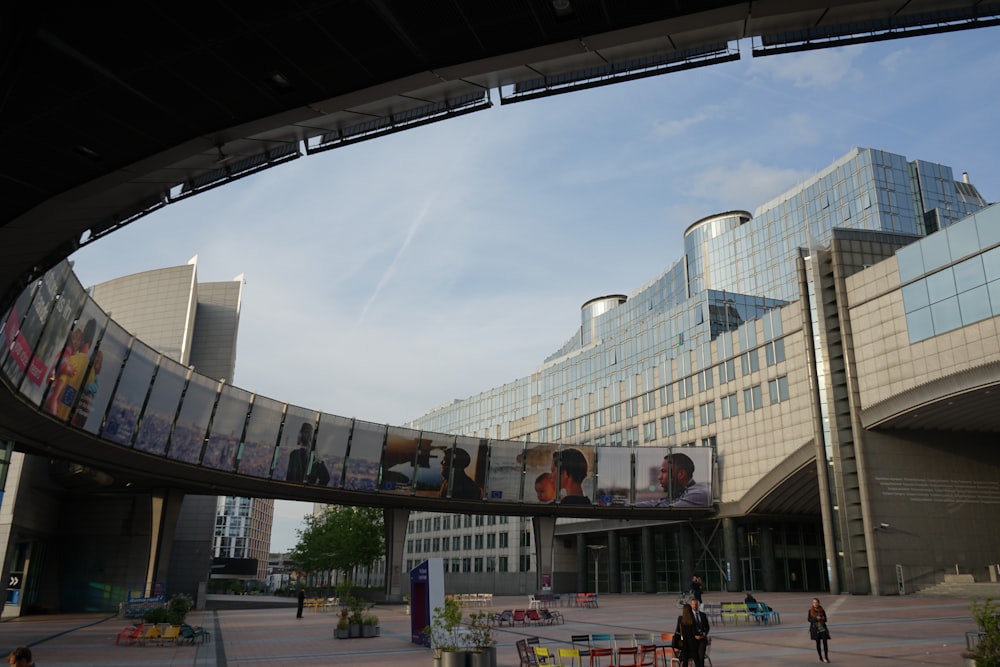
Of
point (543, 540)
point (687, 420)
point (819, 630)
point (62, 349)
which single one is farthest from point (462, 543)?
point (819, 630)

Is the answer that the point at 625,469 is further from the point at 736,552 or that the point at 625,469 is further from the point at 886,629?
the point at 886,629

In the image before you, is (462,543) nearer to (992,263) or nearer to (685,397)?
(685,397)

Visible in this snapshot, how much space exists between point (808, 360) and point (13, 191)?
4928 centimetres

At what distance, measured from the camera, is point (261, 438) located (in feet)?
134

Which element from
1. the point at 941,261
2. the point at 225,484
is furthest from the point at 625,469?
the point at 225,484

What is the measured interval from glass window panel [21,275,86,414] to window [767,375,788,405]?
4485 centimetres

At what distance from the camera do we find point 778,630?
77.7ft

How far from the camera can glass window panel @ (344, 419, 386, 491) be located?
152 ft

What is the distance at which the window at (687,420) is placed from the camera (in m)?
64.3

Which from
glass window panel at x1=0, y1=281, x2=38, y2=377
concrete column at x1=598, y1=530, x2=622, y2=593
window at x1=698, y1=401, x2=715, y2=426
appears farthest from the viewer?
concrete column at x1=598, y1=530, x2=622, y2=593

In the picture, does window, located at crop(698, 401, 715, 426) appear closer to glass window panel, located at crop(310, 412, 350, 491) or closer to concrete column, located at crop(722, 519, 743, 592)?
concrete column, located at crop(722, 519, 743, 592)

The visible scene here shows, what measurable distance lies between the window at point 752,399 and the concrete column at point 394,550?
27.9 metres

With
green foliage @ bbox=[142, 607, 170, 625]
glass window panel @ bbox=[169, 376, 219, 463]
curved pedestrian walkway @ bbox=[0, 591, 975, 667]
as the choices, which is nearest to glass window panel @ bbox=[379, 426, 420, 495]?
glass window panel @ bbox=[169, 376, 219, 463]

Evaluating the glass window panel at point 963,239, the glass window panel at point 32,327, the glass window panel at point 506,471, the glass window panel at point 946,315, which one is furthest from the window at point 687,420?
the glass window panel at point 32,327
